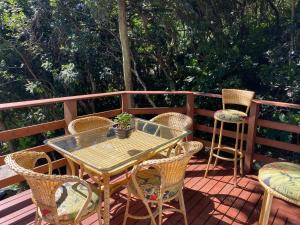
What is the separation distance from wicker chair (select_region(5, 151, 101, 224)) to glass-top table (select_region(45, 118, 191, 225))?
157 millimetres

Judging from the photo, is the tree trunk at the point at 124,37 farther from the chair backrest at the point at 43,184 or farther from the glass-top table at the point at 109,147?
the chair backrest at the point at 43,184

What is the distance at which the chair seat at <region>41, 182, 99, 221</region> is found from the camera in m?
1.80

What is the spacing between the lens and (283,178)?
1737mm

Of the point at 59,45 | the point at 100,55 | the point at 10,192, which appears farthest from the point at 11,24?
the point at 10,192

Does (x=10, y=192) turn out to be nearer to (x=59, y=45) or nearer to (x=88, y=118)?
(x=59, y=45)

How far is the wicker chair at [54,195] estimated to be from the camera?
5.39 ft

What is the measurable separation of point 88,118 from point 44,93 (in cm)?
581

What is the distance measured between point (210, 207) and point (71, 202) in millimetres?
1476

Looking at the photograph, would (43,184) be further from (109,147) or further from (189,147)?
(189,147)

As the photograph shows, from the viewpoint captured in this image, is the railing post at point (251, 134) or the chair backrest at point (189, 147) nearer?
the chair backrest at point (189, 147)

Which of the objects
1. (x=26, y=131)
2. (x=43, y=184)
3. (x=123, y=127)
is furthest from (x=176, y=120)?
(x=43, y=184)

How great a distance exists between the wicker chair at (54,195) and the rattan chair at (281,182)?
3.84 ft

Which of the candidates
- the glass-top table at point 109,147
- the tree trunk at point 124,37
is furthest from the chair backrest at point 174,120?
the tree trunk at point 124,37

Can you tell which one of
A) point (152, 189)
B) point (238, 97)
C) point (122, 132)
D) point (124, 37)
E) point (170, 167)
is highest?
point (124, 37)
